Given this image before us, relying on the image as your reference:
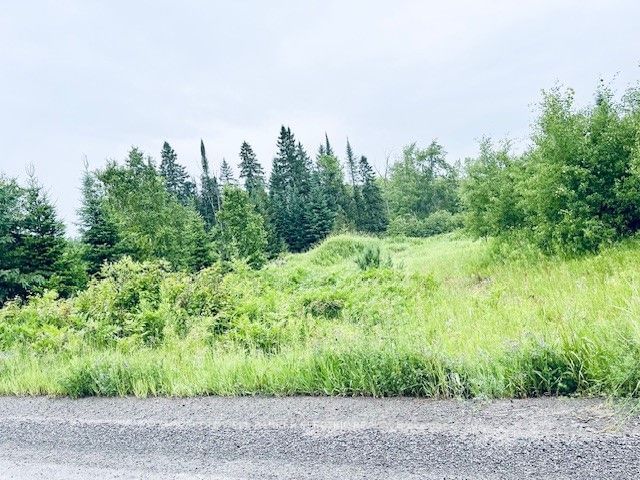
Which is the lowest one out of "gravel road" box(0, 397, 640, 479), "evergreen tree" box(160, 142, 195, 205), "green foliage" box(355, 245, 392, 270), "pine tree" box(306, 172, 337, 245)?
"gravel road" box(0, 397, 640, 479)

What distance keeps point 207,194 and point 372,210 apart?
2493 cm

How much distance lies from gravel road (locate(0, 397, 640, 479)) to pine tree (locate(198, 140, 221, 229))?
58.8m

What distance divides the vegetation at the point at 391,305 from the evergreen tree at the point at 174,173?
49.5 metres

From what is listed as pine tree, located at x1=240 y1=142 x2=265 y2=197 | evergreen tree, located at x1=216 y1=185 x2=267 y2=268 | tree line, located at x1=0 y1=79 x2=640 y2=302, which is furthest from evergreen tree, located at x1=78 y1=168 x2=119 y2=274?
pine tree, located at x1=240 y1=142 x2=265 y2=197

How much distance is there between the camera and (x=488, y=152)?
52.3 feet

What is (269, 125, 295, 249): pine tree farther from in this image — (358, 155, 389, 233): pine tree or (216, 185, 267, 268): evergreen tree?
(216, 185, 267, 268): evergreen tree

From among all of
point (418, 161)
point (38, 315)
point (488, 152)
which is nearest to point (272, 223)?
point (418, 161)

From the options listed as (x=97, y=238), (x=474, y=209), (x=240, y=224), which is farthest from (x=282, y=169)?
(x=474, y=209)

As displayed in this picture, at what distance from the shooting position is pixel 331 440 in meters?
2.75

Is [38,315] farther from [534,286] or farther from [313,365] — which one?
[534,286]

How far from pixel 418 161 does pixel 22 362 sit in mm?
58611

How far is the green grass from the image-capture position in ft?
10.1

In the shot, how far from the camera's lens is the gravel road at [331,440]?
228 centimetres

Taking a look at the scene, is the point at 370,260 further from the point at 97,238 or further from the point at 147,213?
the point at 147,213
